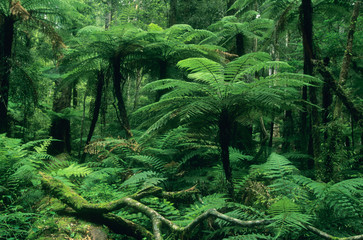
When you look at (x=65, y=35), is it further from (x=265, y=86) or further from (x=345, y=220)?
(x=345, y=220)

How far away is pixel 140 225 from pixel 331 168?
247cm

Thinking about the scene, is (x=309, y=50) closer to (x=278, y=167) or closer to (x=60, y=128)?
(x=278, y=167)

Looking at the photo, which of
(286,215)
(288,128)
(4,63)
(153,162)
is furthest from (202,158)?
(4,63)

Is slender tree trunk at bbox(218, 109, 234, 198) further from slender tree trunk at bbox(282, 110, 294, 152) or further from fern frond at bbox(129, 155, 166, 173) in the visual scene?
slender tree trunk at bbox(282, 110, 294, 152)

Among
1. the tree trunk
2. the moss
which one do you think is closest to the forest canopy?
the moss

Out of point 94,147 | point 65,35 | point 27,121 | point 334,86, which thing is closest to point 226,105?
point 334,86

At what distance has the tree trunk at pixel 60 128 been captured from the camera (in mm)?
7895

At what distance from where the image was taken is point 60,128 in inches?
322

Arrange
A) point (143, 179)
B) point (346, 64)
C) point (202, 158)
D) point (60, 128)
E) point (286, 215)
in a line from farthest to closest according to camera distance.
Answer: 1. point (60, 128)
2. point (202, 158)
3. point (346, 64)
4. point (143, 179)
5. point (286, 215)

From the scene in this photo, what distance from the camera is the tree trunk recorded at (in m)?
7.89

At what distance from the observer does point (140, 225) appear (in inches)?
101

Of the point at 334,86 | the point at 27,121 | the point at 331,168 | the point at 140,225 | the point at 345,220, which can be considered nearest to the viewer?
the point at 345,220

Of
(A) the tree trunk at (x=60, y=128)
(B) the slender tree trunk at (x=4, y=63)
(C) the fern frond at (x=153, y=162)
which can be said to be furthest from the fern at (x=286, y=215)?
(A) the tree trunk at (x=60, y=128)

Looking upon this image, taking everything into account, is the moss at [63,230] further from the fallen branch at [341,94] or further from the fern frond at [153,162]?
the fallen branch at [341,94]
